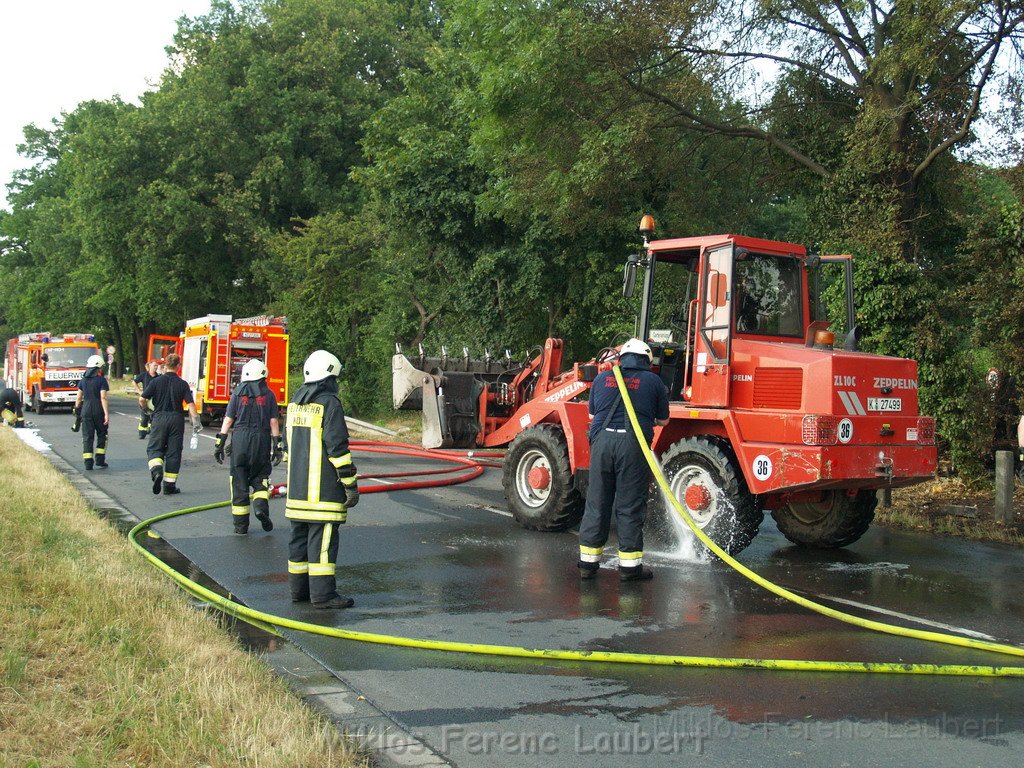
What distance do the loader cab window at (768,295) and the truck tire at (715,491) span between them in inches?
48.8

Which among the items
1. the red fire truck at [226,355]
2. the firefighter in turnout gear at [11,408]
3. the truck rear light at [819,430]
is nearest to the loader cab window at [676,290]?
the truck rear light at [819,430]

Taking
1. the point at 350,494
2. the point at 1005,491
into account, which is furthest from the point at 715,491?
the point at 1005,491

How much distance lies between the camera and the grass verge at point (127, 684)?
4195 millimetres

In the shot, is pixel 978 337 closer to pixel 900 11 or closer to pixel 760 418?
pixel 900 11

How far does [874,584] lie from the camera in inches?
328

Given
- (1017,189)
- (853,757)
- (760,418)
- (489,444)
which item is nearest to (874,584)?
(760,418)


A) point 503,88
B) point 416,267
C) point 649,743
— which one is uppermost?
point 503,88

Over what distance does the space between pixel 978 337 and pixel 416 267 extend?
16.6 meters

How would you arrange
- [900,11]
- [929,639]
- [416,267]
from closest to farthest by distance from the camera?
[929,639], [900,11], [416,267]

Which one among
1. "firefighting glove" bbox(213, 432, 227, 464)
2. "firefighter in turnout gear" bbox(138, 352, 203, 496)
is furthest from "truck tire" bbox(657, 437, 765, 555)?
"firefighter in turnout gear" bbox(138, 352, 203, 496)

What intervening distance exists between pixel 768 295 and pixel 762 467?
194cm

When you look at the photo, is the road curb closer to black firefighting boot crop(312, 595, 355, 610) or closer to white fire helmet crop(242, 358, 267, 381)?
black firefighting boot crop(312, 595, 355, 610)

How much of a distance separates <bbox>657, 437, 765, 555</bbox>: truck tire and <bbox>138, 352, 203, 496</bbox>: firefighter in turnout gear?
699cm

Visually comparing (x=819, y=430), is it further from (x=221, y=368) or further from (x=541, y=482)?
(x=221, y=368)
